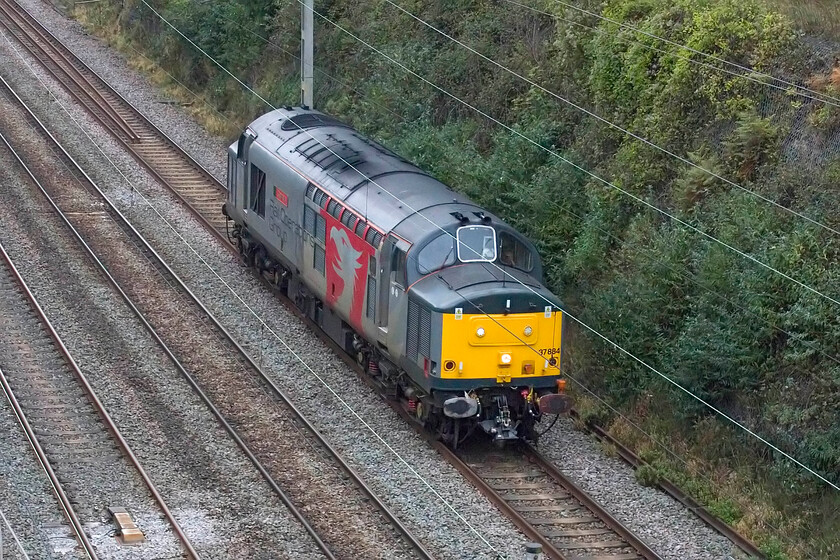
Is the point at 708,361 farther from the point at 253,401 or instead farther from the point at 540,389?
the point at 253,401

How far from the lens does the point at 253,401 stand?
1930 cm

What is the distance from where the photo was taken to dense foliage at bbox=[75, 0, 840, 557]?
16.5 m

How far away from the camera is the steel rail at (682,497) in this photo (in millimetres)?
15234

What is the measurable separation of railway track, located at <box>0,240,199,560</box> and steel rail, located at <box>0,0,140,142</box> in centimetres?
1089

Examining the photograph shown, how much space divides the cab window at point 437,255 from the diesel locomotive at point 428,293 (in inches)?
0.6

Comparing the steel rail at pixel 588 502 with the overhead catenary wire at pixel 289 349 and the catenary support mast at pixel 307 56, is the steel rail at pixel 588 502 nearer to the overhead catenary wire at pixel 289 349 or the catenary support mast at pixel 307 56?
the overhead catenary wire at pixel 289 349

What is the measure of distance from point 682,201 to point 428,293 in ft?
16.1

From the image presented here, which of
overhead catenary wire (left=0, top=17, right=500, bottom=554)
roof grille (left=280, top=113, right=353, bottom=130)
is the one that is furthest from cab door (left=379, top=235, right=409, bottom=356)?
roof grille (left=280, top=113, right=353, bottom=130)

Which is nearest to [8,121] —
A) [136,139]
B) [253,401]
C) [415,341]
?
[136,139]

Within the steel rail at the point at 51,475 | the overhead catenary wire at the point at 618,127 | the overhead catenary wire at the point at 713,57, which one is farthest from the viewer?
the overhead catenary wire at the point at 713,57

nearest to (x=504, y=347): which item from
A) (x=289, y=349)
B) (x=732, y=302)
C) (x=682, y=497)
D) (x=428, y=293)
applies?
(x=428, y=293)

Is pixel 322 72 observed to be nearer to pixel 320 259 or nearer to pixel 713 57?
pixel 320 259

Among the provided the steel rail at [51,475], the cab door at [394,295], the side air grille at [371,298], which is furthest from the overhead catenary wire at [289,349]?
the steel rail at [51,475]

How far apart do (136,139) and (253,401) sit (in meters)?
14.8
